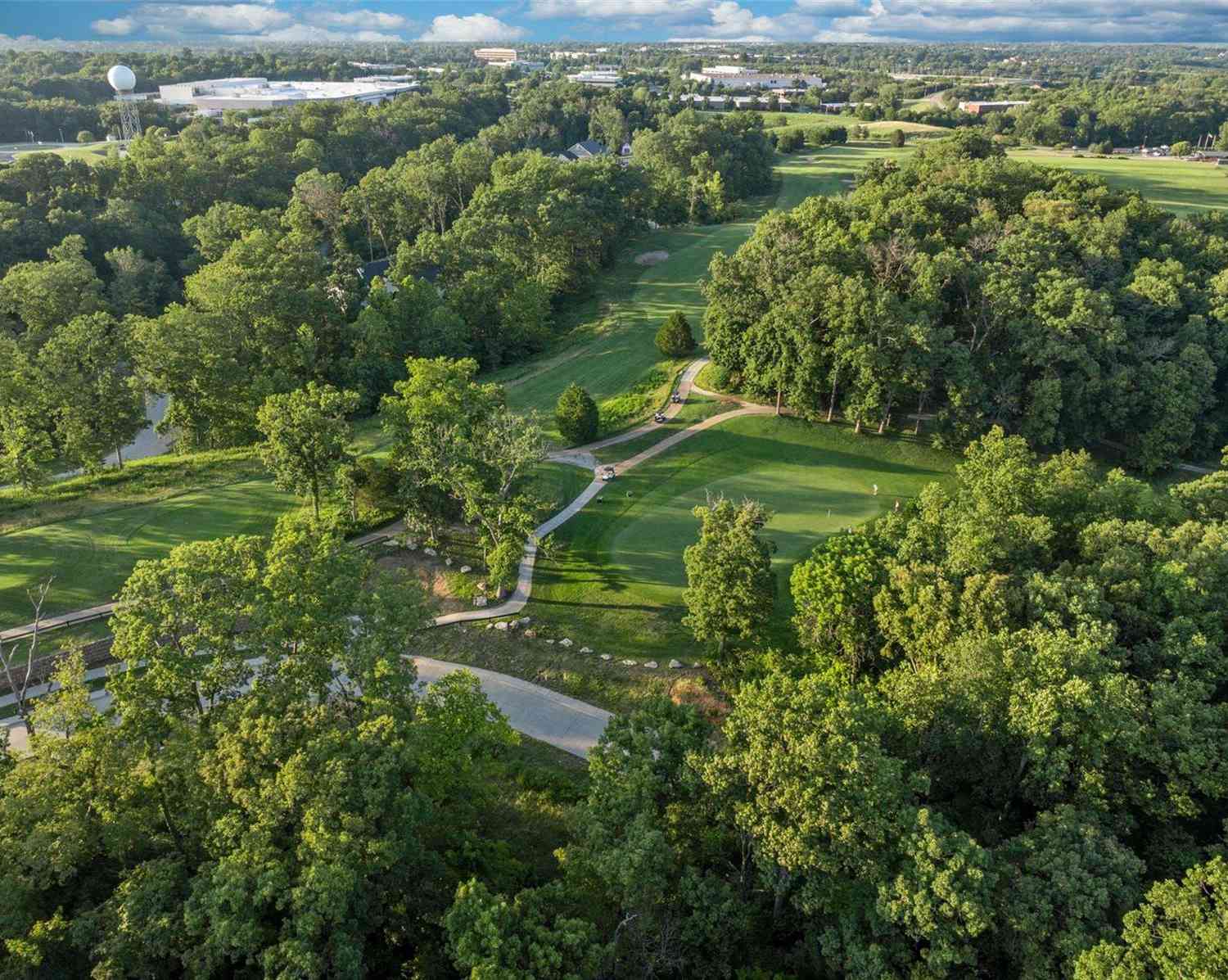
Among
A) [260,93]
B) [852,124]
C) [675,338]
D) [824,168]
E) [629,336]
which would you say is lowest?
[629,336]

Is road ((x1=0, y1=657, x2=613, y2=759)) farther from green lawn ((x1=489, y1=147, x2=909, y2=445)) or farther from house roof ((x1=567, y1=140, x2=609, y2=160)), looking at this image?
house roof ((x1=567, y1=140, x2=609, y2=160))

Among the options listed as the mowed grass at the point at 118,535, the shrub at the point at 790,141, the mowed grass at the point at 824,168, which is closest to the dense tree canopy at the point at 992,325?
the mowed grass at the point at 118,535

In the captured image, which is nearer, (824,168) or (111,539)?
(111,539)

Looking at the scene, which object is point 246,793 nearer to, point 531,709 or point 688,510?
point 531,709

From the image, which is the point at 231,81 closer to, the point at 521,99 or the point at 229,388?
the point at 521,99

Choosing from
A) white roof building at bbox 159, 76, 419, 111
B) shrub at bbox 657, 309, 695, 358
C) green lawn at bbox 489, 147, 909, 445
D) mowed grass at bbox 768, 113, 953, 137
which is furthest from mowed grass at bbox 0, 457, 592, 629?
mowed grass at bbox 768, 113, 953, 137

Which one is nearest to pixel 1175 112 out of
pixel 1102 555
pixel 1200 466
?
pixel 1200 466

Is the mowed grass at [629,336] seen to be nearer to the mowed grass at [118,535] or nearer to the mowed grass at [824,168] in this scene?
the mowed grass at [118,535]

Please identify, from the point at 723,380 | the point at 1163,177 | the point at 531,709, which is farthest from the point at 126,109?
the point at 1163,177
